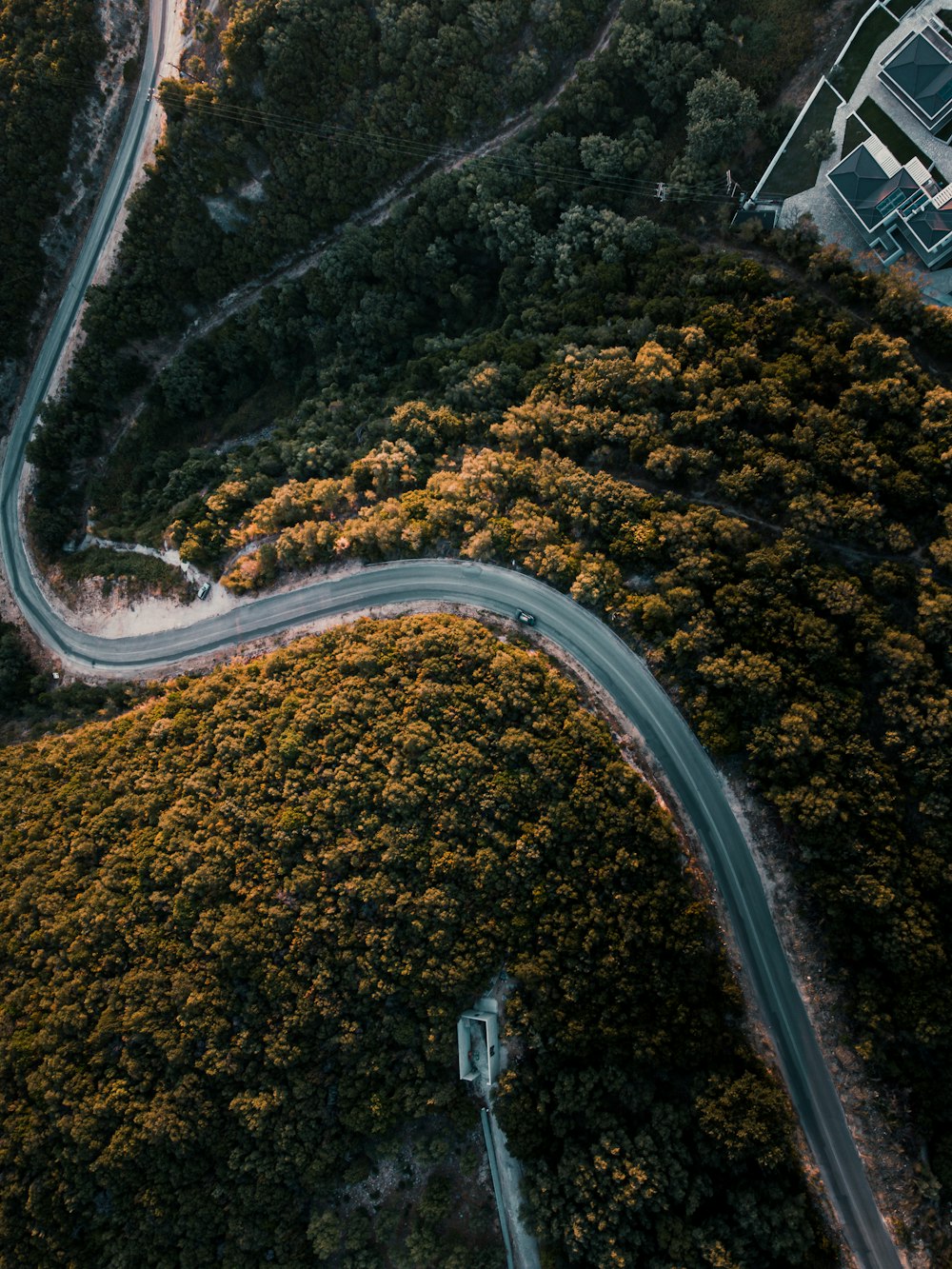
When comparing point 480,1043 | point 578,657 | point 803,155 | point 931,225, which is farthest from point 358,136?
point 480,1043

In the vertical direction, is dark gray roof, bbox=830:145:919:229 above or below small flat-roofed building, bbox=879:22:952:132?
below

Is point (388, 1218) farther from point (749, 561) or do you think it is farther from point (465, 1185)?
point (749, 561)

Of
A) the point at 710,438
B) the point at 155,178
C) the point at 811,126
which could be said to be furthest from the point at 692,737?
the point at 155,178

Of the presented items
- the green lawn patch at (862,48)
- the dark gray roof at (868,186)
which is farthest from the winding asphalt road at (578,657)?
the green lawn patch at (862,48)

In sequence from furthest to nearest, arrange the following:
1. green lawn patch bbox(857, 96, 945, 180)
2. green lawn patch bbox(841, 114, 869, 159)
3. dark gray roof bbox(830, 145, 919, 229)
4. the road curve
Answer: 1. the road curve
2. green lawn patch bbox(841, 114, 869, 159)
3. green lawn patch bbox(857, 96, 945, 180)
4. dark gray roof bbox(830, 145, 919, 229)

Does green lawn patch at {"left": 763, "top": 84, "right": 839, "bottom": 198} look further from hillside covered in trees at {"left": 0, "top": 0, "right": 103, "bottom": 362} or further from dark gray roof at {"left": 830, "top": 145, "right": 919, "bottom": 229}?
hillside covered in trees at {"left": 0, "top": 0, "right": 103, "bottom": 362}

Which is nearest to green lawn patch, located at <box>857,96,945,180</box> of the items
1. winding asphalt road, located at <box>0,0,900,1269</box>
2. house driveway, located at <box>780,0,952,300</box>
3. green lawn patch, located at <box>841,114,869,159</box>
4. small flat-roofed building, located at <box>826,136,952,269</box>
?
house driveway, located at <box>780,0,952,300</box>
